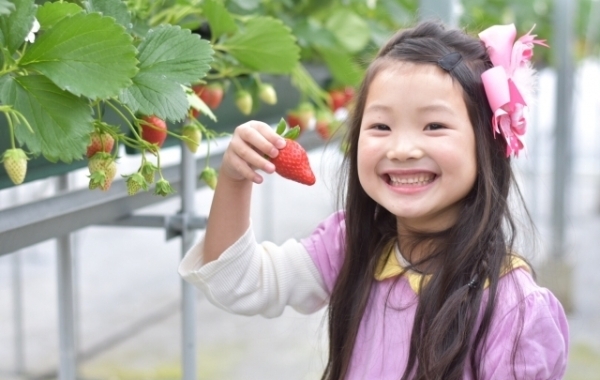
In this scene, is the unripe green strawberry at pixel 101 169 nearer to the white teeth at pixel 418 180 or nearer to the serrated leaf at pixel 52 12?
the serrated leaf at pixel 52 12

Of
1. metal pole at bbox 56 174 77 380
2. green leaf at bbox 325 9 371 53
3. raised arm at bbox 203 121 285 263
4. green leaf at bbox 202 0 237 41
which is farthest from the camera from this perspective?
green leaf at bbox 325 9 371 53

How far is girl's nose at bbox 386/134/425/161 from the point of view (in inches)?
35.6

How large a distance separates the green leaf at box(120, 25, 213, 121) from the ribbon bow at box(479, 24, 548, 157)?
1.02 feet

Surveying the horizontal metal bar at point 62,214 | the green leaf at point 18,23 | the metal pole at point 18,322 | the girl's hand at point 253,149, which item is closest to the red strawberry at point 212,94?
the horizontal metal bar at point 62,214

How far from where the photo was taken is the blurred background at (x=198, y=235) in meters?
1.20

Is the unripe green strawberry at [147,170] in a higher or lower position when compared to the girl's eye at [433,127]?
lower

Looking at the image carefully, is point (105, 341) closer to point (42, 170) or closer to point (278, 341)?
point (278, 341)

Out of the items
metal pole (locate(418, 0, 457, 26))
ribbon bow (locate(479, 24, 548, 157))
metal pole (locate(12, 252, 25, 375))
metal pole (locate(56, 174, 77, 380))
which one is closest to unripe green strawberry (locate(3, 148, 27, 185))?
ribbon bow (locate(479, 24, 548, 157))

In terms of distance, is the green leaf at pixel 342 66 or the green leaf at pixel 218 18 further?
the green leaf at pixel 342 66

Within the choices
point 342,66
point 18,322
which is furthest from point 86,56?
point 18,322

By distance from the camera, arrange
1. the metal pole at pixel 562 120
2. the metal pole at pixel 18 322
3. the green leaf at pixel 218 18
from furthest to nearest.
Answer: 1. the metal pole at pixel 562 120
2. the metal pole at pixel 18 322
3. the green leaf at pixel 218 18

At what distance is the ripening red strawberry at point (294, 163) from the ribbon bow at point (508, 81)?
21 centimetres

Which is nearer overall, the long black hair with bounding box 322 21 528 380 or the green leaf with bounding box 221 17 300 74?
the long black hair with bounding box 322 21 528 380

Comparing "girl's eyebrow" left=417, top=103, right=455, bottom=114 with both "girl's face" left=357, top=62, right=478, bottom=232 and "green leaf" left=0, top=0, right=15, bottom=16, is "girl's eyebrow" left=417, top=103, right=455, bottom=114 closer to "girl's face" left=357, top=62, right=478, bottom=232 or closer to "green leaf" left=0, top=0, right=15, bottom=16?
"girl's face" left=357, top=62, right=478, bottom=232
